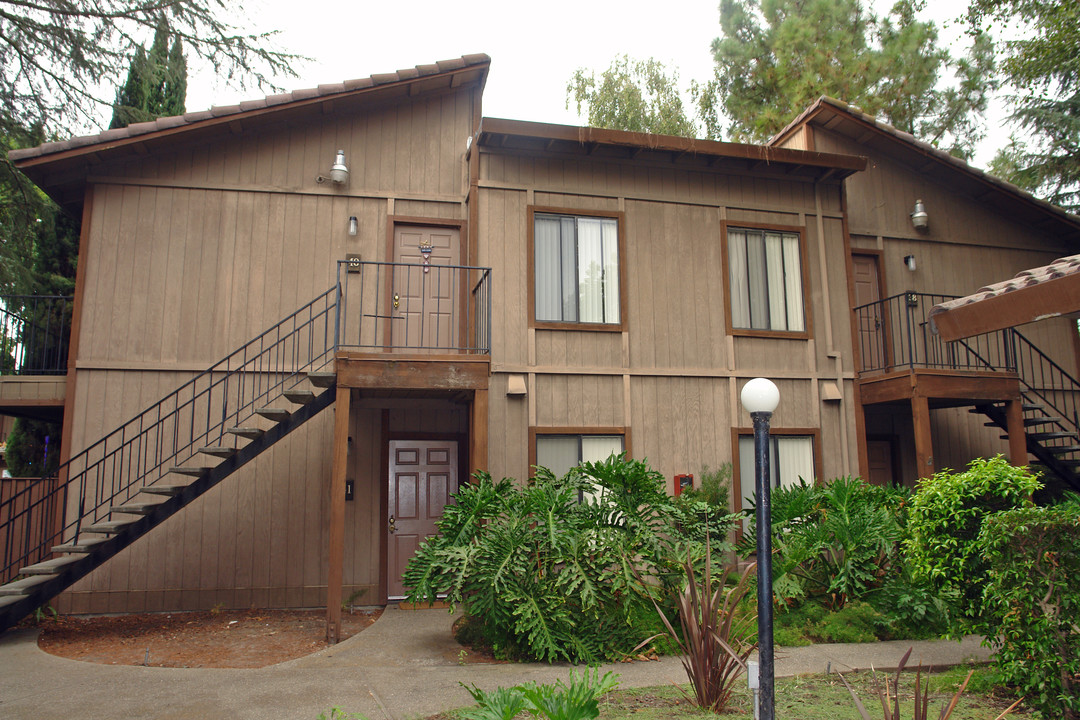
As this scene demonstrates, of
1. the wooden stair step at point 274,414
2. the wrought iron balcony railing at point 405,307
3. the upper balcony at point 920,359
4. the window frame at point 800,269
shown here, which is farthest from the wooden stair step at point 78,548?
the upper balcony at point 920,359

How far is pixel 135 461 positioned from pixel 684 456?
21.5ft

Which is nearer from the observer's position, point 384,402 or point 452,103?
point 384,402

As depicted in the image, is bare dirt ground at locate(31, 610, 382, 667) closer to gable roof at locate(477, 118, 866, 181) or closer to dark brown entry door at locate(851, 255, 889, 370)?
gable roof at locate(477, 118, 866, 181)

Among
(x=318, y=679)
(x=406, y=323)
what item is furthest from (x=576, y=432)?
(x=318, y=679)

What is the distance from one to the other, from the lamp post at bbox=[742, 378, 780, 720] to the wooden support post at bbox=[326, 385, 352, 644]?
4.43 m

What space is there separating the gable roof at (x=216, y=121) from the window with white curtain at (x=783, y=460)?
6.12m

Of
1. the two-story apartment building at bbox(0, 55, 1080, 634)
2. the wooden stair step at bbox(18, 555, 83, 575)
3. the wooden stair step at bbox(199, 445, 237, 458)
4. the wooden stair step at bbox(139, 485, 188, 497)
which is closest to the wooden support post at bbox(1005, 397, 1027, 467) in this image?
the two-story apartment building at bbox(0, 55, 1080, 634)

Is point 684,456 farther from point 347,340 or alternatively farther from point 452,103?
point 452,103

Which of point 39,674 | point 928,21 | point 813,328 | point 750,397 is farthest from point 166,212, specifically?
point 928,21

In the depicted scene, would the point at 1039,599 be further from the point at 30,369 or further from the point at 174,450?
the point at 30,369

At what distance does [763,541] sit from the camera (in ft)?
13.3

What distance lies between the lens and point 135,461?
8570 millimetres

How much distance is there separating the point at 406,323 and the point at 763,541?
615 cm

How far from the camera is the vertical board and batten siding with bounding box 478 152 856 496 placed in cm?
904
